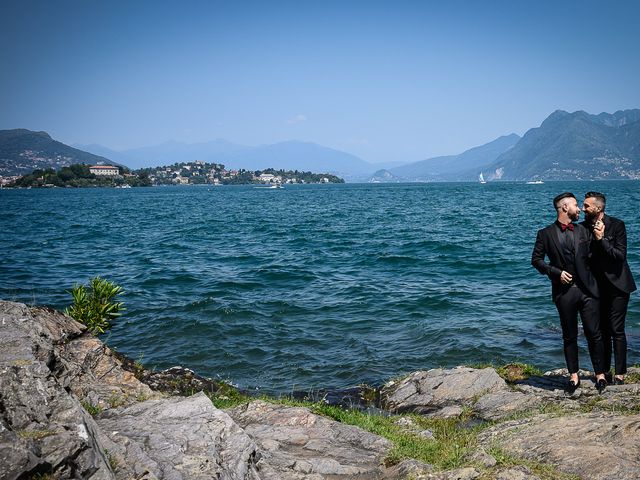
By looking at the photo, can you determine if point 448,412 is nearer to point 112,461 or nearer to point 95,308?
point 112,461

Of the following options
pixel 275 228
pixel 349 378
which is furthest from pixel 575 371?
pixel 275 228

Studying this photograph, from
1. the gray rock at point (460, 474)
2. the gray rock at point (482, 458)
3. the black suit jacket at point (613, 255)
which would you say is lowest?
the gray rock at point (482, 458)

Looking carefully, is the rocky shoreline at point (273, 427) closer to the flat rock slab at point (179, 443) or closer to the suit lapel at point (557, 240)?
the flat rock slab at point (179, 443)

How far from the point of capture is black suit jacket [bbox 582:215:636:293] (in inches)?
296

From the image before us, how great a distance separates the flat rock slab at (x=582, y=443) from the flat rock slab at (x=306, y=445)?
157 centimetres

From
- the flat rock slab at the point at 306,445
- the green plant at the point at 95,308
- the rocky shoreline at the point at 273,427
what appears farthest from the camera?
the green plant at the point at 95,308

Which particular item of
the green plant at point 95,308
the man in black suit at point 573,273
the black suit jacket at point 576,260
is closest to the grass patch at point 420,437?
the man in black suit at point 573,273

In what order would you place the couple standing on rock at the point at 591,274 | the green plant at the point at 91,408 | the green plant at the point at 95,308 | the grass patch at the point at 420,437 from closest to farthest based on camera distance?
the grass patch at the point at 420,437, the green plant at the point at 91,408, the couple standing on rock at the point at 591,274, the green plant at the point at 95,308

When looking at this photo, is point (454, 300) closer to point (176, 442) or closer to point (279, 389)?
point (279, 389)

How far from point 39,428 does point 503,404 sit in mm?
7103

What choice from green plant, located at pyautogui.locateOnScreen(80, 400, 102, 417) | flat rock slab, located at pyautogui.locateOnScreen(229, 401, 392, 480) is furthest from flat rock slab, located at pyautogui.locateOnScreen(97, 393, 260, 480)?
flat rock slab, located at pyautogui.locateOnScreen(229, 401, 392, 480)

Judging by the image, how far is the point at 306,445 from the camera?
20.7 ft

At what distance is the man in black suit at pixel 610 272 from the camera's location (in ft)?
24.8

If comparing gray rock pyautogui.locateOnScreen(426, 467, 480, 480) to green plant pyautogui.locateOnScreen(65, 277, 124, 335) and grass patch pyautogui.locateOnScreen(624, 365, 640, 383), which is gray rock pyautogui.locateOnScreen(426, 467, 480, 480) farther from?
green plant pyautogui.locateOnScreen(65, 277, 124, 335)
